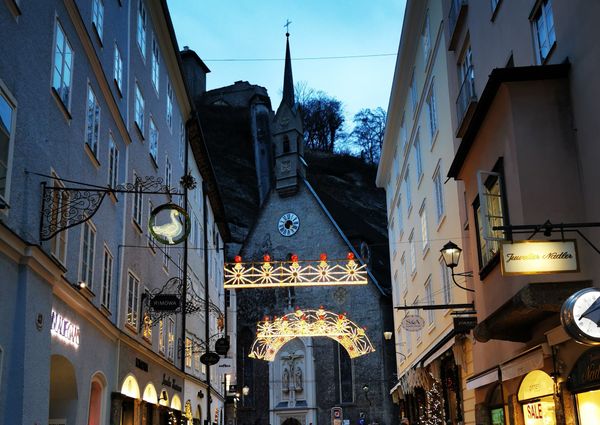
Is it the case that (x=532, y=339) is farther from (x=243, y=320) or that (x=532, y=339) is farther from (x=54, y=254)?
(x=243, y=320)

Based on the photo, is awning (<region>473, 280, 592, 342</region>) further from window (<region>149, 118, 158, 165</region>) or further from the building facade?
window (<region>149, 118, 158, 165</region>)

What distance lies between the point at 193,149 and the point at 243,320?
25304mm

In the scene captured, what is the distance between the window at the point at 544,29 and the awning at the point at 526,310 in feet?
12.0

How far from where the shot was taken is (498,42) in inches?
548

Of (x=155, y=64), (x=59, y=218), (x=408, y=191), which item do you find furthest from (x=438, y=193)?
(x=59, y=218)

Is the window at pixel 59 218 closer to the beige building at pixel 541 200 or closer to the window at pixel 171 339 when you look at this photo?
the beige building at pixel 541 200

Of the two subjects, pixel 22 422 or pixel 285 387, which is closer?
pixel 22 422

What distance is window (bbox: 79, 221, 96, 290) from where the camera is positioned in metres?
14.2

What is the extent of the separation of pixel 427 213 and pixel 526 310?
13.1m

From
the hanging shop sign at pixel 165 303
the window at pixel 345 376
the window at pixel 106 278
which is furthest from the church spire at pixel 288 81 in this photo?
the window at pixel 106 278

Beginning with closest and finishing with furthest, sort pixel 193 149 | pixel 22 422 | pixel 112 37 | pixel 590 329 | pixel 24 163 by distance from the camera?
1. pixel 590 329
2. pixel 22 422
3. pixel 24 163
4. pixel 112 37
5. pixel 193 149

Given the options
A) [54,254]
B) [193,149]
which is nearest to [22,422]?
[54,254]

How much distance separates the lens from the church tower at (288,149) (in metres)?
56.3

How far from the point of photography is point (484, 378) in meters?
14.0
